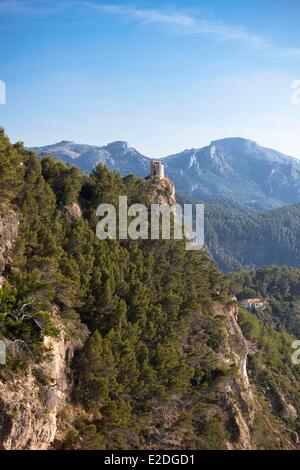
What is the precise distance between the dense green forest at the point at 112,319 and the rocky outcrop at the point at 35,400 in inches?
17.1

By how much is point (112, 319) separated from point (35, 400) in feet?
38.0

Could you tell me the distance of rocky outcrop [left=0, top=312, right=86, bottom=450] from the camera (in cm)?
2459

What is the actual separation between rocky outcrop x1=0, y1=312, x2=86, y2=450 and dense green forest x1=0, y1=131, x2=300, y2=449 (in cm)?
43

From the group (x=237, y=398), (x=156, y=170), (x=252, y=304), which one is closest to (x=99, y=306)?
(x=237, y=398)

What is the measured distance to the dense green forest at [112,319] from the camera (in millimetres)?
29375

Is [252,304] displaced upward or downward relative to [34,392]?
downward

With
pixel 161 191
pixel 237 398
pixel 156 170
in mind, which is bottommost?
pixel 237 398

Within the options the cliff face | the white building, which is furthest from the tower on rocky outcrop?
the white building

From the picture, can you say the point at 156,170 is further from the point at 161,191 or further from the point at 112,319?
the point at 112,319

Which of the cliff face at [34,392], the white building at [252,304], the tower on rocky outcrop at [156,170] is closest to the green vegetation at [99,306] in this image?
the cliff face at [34,392]

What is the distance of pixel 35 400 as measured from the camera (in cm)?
2664

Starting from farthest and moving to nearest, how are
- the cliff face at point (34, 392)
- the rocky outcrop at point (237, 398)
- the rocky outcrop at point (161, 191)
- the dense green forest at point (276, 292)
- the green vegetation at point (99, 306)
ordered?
the dense green forest at point (276, 292) < the rocky outcrop at point (161, 191) < the rocky outcrop at point (237, 398) < the green vegetation at point (99, 306) < the cliff face at point (34, 392)

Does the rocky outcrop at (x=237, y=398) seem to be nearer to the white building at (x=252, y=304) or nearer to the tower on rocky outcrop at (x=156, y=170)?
the tower on rocky outcrop at (x=156, y=170)

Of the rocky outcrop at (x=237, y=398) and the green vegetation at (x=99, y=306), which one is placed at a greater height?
the green vegetation at (x=99, y=306)
